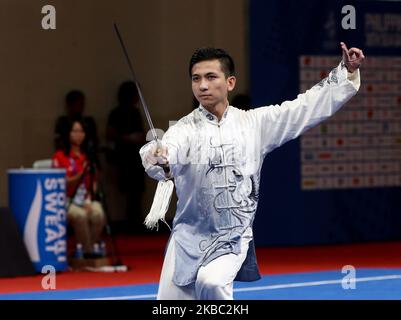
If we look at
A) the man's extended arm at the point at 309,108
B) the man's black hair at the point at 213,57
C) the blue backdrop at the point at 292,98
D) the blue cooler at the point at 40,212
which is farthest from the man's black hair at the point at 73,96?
the man's black hair at the point at 213,57

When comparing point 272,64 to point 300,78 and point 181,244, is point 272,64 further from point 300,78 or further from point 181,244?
point 181,244

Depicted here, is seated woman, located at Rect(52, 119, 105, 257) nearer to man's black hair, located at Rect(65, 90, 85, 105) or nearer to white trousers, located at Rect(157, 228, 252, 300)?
man's black hair, located at Rect(65, 90, 85, 105)

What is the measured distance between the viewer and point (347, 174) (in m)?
15.5

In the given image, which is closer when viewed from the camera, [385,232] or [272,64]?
[272,64]

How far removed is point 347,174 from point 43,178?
502cm

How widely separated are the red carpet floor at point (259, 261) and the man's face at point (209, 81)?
4.94 m

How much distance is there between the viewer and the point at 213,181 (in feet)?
21.2

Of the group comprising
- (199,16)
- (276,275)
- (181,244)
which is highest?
(199,16)

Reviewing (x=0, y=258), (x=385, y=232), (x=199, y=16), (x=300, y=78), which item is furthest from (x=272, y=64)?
(x=0, y=258)

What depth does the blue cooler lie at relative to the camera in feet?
39.6

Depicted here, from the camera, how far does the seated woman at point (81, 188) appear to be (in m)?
12.4

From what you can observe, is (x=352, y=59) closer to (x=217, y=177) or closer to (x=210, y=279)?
(x=217, y=177)

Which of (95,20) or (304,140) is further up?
(95,20)

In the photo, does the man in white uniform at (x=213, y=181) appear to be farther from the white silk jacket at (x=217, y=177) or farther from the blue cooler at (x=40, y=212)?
the blue cooler at (x=40, y=212)
